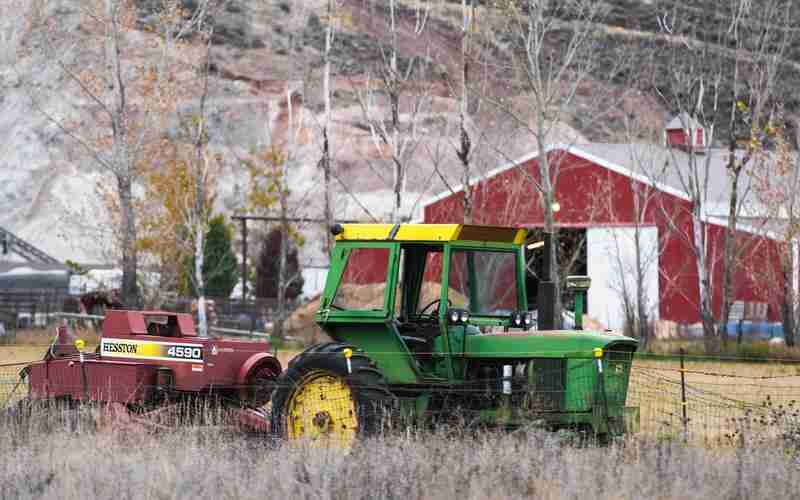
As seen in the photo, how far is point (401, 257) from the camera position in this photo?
1220cm

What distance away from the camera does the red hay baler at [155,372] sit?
13.3 m

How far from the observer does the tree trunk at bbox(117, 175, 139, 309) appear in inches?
1224

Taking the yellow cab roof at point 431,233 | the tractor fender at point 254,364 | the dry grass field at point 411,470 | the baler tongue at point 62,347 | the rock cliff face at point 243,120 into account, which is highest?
the rock cliff face at point 243,120

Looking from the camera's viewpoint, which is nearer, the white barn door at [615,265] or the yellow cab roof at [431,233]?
the yellow cab roof at [431,233]

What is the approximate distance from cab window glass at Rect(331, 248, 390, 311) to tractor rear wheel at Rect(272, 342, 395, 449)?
1.87 feet

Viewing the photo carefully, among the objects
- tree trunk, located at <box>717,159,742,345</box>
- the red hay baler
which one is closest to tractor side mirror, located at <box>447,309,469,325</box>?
the red hay baler

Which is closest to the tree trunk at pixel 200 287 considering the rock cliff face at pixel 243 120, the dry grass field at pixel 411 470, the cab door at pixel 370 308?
the cab door at pixel 370 308

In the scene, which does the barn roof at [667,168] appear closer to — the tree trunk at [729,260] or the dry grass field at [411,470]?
the tree trunk at [729,260]

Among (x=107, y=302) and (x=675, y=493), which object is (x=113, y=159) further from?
(x=675, y=493)

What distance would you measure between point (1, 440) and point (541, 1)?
54.9ft

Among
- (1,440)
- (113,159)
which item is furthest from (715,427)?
(113,159)

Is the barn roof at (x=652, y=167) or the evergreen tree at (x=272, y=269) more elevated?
the barn roof at (x=652, y=167)

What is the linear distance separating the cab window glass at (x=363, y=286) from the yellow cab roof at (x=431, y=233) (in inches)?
5.7

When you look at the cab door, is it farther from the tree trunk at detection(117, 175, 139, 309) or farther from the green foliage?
the green foliage
